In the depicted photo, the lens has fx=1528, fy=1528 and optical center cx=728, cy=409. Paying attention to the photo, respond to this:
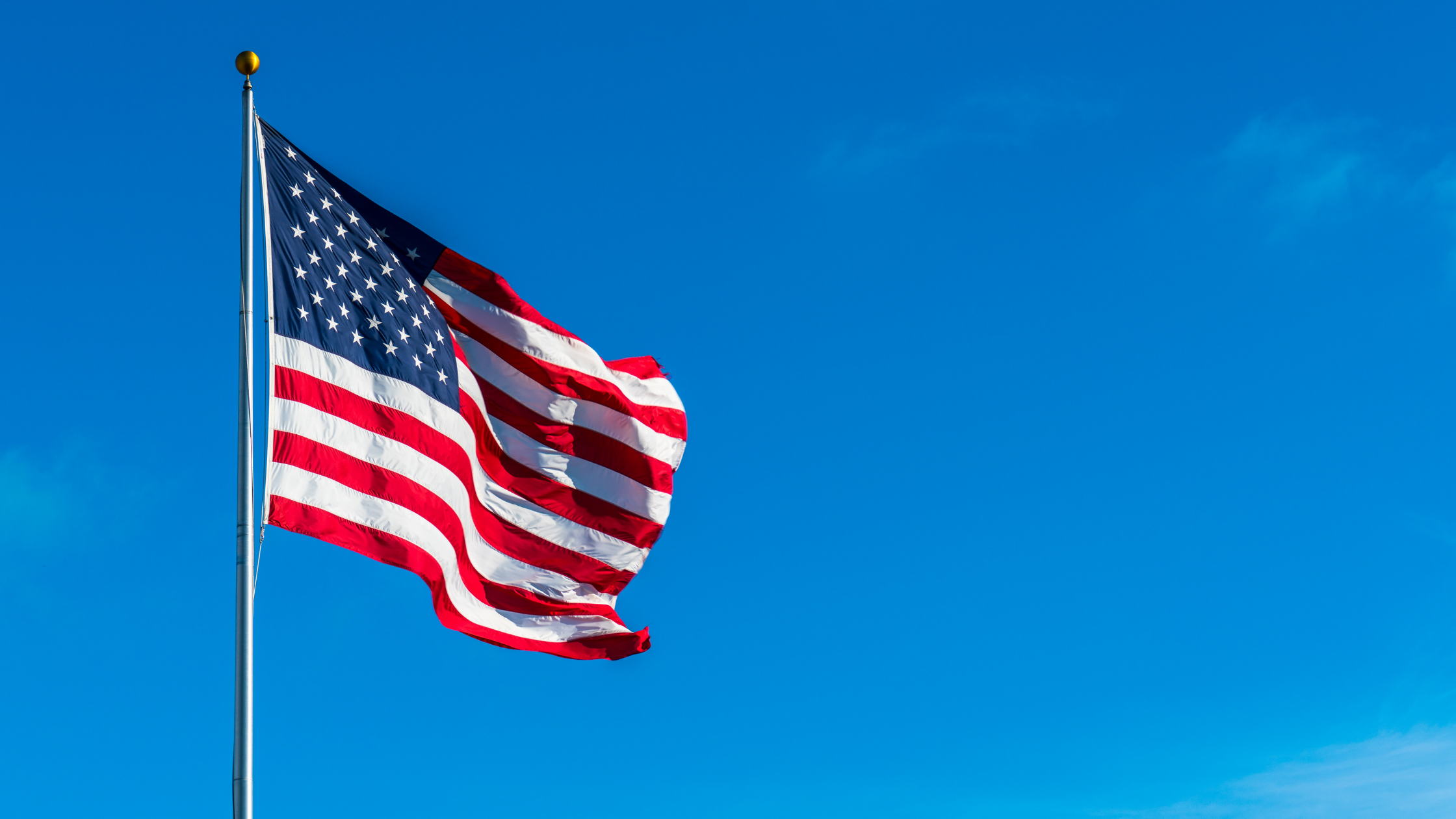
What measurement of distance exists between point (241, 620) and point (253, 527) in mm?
1024

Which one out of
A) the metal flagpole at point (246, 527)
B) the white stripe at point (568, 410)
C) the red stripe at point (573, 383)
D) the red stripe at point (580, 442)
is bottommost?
the metal flagpole at point (246, 527)

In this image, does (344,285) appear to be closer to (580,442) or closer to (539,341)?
(539,341)

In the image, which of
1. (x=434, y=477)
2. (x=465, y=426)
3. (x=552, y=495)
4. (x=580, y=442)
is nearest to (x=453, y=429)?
(x=465, y=426)

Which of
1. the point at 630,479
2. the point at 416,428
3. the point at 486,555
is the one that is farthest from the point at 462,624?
the point at 630,479

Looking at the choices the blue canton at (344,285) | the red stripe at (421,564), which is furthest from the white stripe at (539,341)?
the red stripe at (421,564)

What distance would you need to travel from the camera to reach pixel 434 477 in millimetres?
20453

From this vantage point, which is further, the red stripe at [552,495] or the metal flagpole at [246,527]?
the red stripe at [552,495]

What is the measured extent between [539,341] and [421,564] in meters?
4.84

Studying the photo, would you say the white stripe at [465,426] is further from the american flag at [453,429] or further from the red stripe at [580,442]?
the red stripe at [580,442]

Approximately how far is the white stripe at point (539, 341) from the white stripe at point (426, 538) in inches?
148

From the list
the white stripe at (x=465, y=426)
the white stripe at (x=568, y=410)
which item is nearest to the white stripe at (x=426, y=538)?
the white stripe at (x=465, y=426)

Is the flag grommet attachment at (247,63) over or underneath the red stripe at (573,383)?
over

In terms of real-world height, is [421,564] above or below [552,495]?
below

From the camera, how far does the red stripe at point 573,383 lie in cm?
2273
